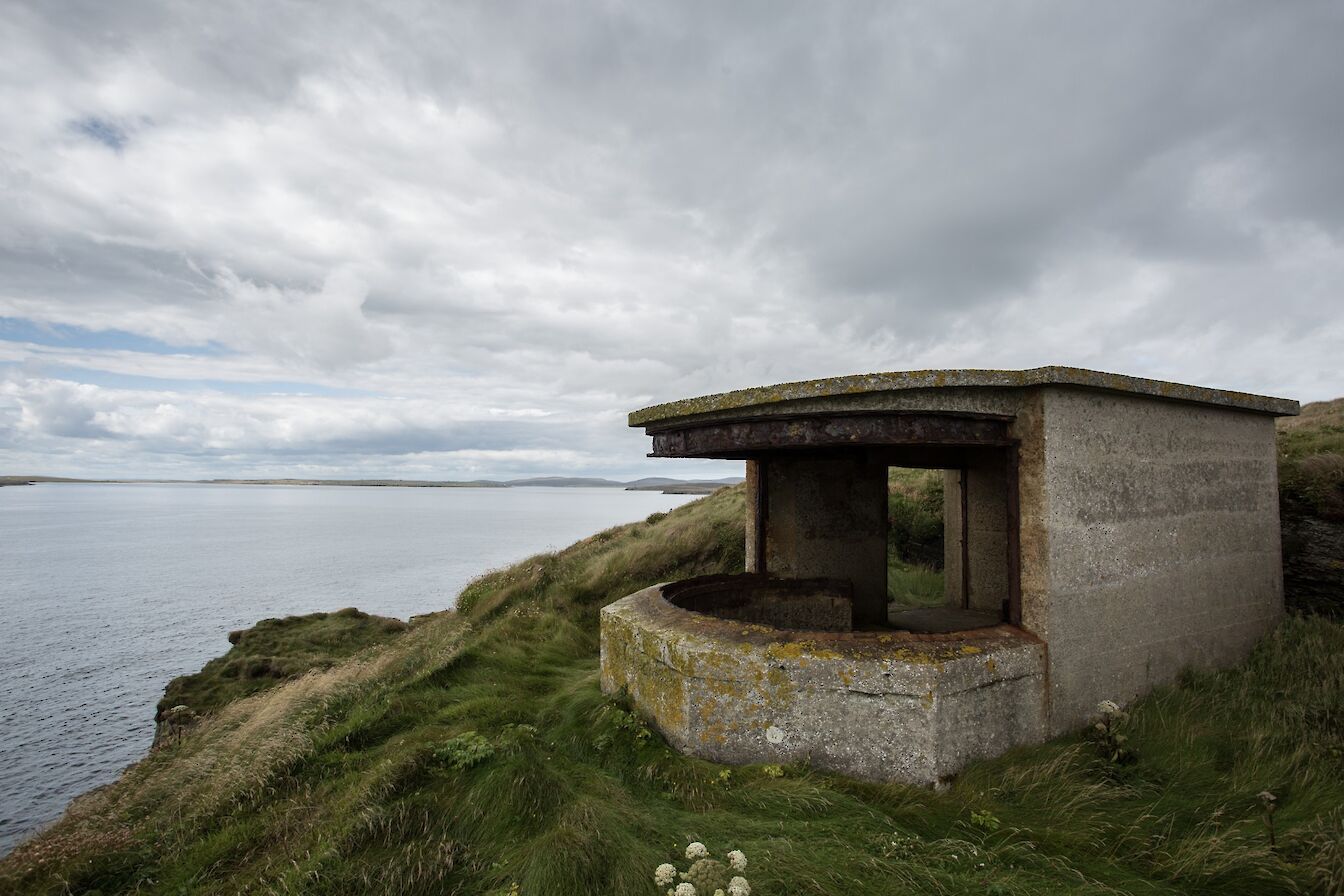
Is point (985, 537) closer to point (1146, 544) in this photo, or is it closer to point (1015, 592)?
point (1146, 544)

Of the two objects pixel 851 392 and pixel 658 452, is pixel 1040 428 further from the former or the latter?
pixel 658 452

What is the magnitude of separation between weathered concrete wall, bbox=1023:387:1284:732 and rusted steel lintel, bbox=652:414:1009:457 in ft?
1.39

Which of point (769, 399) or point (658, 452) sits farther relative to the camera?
point (658, 452)

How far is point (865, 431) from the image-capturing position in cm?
438

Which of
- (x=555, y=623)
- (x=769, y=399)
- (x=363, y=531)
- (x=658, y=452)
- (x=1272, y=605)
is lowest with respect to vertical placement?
(x=363, y=531)

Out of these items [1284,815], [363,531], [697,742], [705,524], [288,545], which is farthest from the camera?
[363,531]

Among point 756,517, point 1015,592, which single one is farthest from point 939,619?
point 1015,592

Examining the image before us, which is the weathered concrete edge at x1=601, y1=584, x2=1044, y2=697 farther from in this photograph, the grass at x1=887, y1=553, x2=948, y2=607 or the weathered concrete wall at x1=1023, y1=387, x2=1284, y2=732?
the grass at x1=887, y1=553, x2=948, y2=607

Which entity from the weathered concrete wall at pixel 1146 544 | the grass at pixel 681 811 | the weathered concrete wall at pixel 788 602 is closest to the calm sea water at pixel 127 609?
the grass at pixel 681 811

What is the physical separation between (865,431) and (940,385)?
585mm

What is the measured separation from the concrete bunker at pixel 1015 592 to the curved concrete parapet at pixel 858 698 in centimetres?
1

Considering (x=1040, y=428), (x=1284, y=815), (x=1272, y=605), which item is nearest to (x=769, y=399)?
(x=1040, y=428)

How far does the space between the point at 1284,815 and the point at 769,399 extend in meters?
3.57

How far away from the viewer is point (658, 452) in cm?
572
